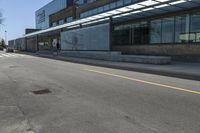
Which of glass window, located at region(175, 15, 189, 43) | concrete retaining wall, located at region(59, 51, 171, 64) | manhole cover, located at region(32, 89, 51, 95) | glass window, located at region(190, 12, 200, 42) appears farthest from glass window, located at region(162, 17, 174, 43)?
manhole cover, located at region(32, 89, 51, 95)

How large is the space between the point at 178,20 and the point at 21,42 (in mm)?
78705

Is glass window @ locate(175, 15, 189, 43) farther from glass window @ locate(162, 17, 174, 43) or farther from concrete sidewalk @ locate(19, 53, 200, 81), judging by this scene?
concrete sidewalk @ locate(19, 53, 200, 81)

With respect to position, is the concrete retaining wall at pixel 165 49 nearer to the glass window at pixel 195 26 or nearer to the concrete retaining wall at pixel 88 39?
the glass window at pixel 195 26

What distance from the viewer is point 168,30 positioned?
89.8 ft

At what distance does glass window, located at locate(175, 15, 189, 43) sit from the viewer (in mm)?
24931

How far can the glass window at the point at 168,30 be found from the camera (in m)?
26.8

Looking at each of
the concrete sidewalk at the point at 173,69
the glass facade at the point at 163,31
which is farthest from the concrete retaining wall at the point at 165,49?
the concrete sidewalk at the point at 173,69

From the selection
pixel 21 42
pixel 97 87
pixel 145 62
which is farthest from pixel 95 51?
pixel 21 42

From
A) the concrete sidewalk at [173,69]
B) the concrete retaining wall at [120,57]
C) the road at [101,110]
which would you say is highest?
the concrete retaining wall at [120,57]

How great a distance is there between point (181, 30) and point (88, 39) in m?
14.4

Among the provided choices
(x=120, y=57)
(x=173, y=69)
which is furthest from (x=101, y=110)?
(x=120, y=57)

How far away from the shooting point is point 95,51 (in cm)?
3378

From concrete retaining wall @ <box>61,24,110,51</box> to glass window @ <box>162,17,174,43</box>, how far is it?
647 centimetres

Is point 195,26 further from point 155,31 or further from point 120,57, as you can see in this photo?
point 120,57
